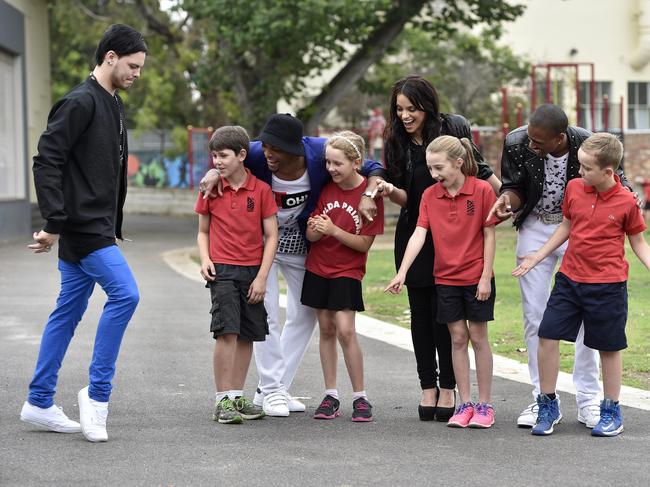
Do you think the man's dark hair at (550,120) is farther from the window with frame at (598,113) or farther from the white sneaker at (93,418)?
the window with frame at (598,113)

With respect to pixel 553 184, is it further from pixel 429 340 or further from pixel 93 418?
pixel 93 418

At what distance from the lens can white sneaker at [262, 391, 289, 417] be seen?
680 centimetres

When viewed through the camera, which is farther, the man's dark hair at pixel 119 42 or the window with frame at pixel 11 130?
the window with frame at pixel 11 130

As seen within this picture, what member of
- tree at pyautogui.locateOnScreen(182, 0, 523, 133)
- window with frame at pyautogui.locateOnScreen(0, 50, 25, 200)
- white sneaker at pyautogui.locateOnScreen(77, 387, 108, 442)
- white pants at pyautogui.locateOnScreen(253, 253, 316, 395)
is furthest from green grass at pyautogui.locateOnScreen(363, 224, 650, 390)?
window with frame at pyautogui.locateOnScreen(0, 50, 25, 200)

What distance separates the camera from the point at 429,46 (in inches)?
1657

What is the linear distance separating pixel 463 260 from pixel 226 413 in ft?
4.80

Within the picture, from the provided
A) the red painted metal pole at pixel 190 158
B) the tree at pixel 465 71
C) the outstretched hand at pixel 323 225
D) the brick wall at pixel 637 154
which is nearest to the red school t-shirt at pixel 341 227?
the outstretched hand at pixel 323 225

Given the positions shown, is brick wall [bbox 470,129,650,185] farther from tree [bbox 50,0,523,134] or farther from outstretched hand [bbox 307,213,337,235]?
outstretched hand [bbox 307,213,337,235]

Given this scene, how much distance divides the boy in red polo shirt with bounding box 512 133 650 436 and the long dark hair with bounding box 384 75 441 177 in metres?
0.82

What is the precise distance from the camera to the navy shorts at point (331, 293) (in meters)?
6.74

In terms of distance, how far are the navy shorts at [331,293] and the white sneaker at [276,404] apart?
1.72 feet

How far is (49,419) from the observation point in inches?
246

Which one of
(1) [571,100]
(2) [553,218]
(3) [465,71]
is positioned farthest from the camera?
(3) [465,71]

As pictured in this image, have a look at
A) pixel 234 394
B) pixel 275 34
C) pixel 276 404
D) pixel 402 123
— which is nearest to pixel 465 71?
pixel 275 34
